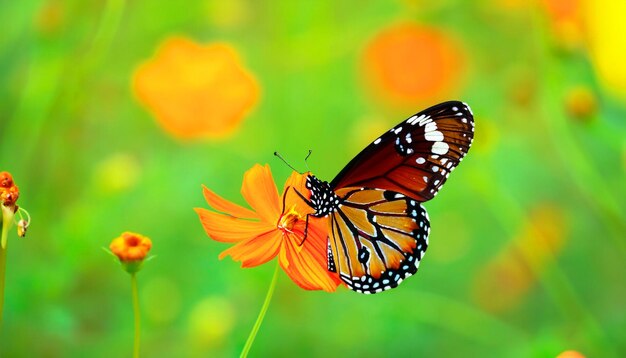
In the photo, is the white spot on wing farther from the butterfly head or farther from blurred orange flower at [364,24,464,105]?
blurred orange flower at [364,24,464,105]

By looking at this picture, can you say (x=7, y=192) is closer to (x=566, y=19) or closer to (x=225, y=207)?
(x=225, y=207)

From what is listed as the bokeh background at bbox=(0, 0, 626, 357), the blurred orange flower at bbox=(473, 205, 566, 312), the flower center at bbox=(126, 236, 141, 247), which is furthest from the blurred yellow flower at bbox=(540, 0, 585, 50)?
the flower center at bbox=(126, 236, 141, 247)

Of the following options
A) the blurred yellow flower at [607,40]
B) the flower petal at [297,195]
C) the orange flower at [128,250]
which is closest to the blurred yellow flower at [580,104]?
the blurred yellow flower at [607,40]

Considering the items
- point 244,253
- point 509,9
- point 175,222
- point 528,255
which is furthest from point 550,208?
point 244,253

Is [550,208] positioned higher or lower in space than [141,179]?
higher

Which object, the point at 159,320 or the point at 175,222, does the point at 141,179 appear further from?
the point at 159,320

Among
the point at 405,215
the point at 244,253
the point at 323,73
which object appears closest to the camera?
the point at 244,253
